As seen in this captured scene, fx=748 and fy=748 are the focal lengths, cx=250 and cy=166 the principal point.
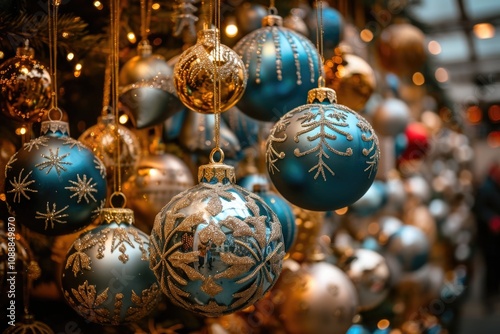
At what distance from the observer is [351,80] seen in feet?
5.81

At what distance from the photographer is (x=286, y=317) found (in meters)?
1.81

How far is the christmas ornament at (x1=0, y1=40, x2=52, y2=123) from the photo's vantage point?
1.28m

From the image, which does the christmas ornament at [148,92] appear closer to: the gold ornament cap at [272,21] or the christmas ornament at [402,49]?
the gold ornament cap at [272,21]

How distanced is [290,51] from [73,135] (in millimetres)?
519

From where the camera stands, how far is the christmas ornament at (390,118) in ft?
8.16

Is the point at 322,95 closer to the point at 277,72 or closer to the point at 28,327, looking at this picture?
the point at 277,72

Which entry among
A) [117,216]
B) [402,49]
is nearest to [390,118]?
[402,49]

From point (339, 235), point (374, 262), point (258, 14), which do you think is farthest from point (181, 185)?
point (339, 235)

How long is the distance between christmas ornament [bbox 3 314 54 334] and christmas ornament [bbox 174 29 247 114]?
0.50 meters

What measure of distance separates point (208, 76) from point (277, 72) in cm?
17

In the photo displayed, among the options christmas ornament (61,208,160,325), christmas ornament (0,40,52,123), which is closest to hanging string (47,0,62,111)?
christmas ornament (0,40,52,123)

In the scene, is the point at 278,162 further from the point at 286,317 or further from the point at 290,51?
the point at 286,317

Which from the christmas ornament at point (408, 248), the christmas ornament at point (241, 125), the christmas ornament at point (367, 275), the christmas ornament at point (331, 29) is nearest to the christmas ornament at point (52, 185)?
the christmas ornament at point (241, 125)

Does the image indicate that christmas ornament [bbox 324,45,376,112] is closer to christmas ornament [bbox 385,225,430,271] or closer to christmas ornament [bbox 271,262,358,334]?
christmas ornament [bbox 271,262,358,334]
